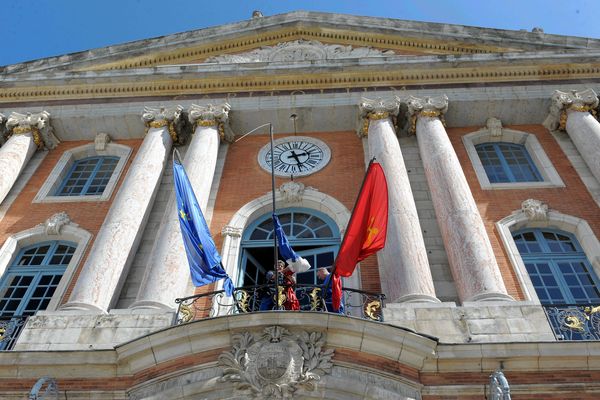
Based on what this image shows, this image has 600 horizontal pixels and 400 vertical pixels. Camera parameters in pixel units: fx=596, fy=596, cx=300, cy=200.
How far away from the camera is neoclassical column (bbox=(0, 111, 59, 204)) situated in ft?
49.5

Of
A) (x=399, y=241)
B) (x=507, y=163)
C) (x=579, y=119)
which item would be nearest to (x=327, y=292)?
(x=399, y=241)

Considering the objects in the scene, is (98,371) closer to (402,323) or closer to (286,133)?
(402,323)

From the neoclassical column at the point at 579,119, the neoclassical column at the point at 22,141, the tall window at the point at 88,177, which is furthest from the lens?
the tall window at the point at 88,177

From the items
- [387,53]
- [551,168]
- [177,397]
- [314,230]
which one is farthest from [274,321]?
[387,53]

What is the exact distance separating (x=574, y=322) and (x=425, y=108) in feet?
24.6

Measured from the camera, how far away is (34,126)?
1639cm

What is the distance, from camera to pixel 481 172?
14.8 meters

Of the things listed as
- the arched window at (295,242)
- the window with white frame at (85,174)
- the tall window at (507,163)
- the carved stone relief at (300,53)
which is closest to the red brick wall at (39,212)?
the window with white frame at (85,174)

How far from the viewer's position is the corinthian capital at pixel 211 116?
15.9 meters

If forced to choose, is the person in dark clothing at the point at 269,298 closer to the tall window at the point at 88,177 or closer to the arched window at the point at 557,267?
the arched window at the point at 557,267

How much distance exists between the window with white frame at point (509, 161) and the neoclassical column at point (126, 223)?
7.90 meters

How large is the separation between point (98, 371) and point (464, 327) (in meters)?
5.75

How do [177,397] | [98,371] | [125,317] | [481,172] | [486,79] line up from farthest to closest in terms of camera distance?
[486,79]
[481,172]
[125,317]
[98,371]
[177,397]

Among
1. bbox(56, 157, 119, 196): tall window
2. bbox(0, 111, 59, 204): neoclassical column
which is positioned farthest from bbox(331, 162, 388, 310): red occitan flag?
bbox(0, 111, 59, 204): neoclassical column
